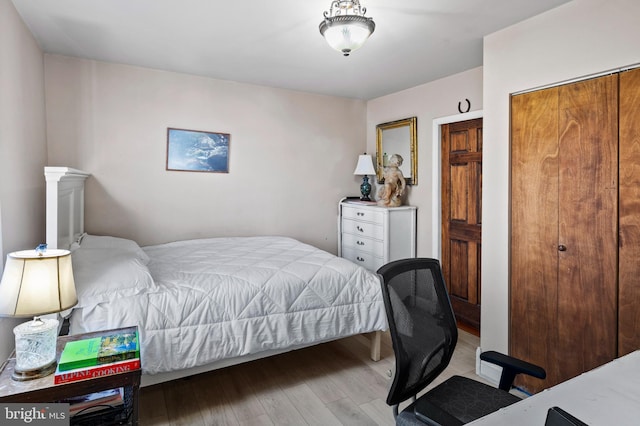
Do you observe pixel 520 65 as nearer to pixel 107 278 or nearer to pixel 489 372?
pixel 489 372

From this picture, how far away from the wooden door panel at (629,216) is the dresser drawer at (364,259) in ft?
6.94

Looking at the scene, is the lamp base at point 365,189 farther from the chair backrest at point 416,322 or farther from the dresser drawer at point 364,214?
the chair backrest at point 416,322

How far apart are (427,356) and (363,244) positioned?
107 inches

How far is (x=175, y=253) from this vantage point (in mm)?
3145

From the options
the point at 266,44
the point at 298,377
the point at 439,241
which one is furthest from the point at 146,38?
the point at 439,241

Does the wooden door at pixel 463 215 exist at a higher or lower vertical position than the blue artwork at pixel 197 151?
lower

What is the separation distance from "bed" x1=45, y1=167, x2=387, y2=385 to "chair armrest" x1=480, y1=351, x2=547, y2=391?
120cm

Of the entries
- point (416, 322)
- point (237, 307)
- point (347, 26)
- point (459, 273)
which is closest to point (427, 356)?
point (416, 322)

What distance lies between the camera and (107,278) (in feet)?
6.77

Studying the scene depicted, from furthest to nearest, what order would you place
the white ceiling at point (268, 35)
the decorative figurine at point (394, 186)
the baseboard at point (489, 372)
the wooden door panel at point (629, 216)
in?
the decorative figurine at point (394, 186) < the baseboard at point (489, 372) < the white ceiling at point (268, 35) < the wooden door panel at point (629, 216)

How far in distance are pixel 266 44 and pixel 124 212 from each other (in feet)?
6.66

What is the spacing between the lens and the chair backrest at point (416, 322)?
1.34 metres

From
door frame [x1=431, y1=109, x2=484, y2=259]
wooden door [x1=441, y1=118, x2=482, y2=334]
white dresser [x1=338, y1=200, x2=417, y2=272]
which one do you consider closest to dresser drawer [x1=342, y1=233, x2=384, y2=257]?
white dresser [x1=338, y1=200, x2=417, y2=272]

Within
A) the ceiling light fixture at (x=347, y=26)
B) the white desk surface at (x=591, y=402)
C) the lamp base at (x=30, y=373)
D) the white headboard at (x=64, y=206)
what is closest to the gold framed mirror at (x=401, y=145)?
the ceiling light fixture at (x=347, y=26)
